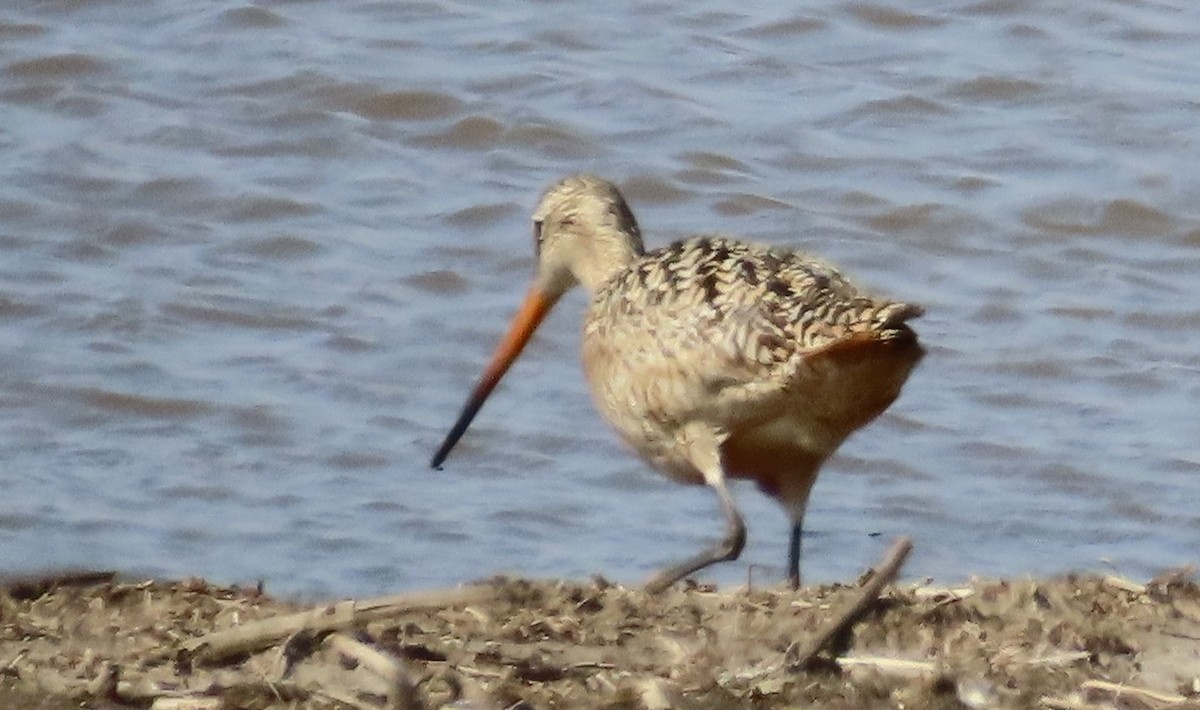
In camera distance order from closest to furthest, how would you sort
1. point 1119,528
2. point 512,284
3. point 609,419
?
point 609,419, point 1119,528, point 512,284

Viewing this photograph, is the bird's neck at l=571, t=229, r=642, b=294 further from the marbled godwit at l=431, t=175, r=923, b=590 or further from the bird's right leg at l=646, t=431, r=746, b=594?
the bird's right leg at l=646, t=431, r=746, b=594

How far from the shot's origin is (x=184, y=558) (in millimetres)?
6164

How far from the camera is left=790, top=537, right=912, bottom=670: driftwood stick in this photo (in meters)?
4.02

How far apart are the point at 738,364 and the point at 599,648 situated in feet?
3.16

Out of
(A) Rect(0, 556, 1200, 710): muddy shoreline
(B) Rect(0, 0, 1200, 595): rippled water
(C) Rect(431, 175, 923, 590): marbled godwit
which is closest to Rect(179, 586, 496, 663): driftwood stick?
(A) Rect(0, 556, 1200, 710): muddy shoreline

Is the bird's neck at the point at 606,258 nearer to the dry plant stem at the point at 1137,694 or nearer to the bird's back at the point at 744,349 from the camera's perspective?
the bird's back at the point at 744,349

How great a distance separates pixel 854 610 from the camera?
4039 mm

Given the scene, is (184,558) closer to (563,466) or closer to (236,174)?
(563,466)

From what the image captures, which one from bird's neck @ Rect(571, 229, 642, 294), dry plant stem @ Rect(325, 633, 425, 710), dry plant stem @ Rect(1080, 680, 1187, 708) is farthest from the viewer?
bird's neck @ Rect(571, 229, 642, 294)

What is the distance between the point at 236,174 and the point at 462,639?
4.84 metres

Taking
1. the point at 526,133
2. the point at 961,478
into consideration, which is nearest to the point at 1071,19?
the point at 526,133

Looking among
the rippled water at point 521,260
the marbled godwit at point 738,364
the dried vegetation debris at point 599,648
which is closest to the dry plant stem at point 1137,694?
the dried vegetation debris at point 599,648

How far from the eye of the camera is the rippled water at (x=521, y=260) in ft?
21.4

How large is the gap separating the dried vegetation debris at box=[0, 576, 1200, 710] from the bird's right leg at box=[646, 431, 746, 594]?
321 mm
